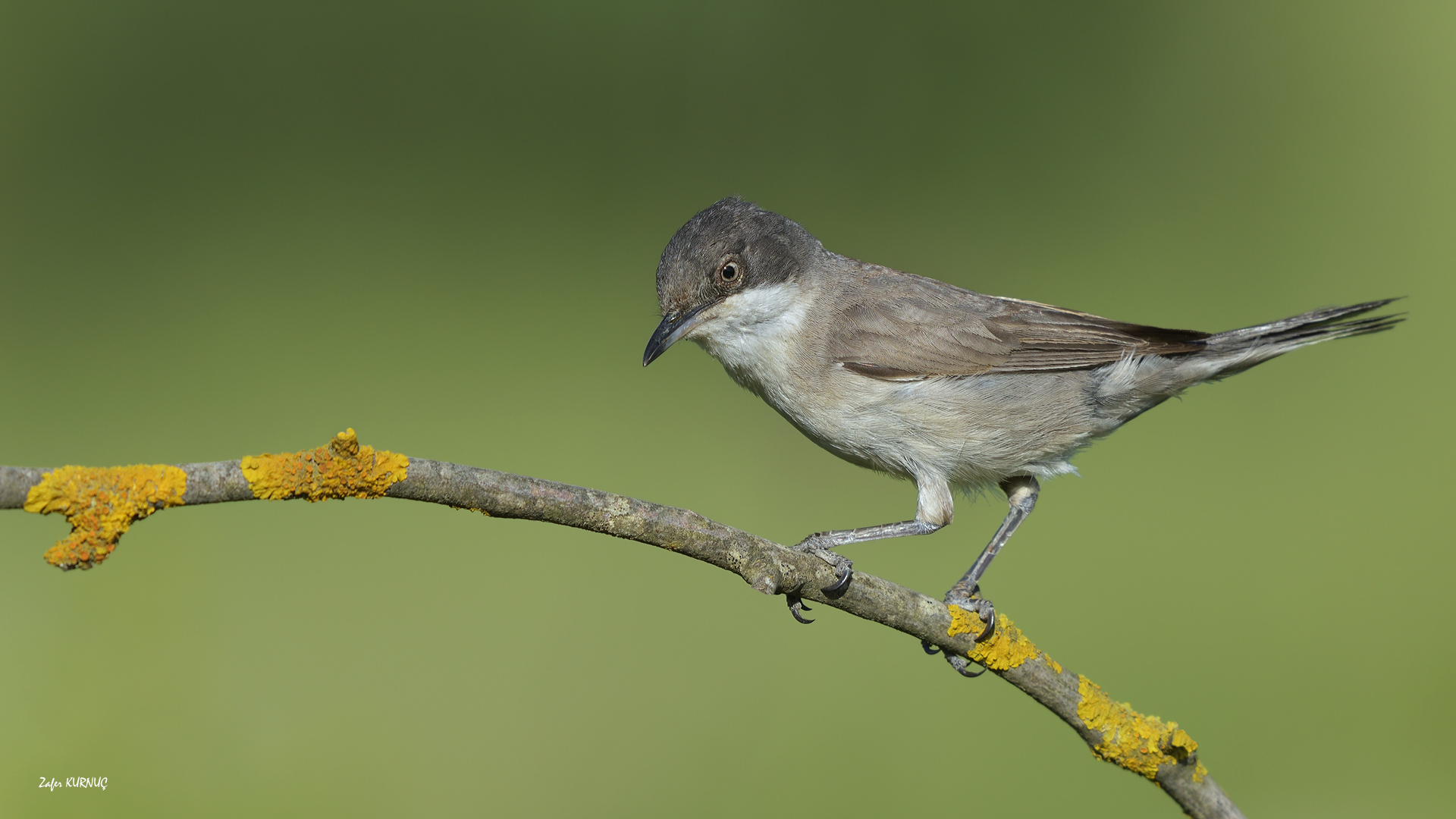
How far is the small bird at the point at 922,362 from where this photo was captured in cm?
247

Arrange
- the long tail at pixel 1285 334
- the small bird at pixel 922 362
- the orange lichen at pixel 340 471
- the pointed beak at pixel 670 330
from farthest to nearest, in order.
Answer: the small bird at pixel 922 362, the pointed beak at pixel 670 330, the long tail at pixel 1285 334, the orange lichen at pixel 340 471

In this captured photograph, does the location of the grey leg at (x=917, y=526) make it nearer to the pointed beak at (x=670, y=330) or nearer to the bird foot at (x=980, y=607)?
the bird foot at (x=980, y=607)

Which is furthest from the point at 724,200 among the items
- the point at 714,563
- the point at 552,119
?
the point at 552,119

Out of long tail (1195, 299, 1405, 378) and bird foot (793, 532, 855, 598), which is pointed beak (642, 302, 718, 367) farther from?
long tail (1195, 299, 1405, 378)

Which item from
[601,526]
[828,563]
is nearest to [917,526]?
[828,563]

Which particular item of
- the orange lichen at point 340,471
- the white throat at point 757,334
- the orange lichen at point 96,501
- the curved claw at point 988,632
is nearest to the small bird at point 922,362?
the white throat at point 757,334

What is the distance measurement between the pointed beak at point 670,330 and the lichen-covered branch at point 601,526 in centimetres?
85

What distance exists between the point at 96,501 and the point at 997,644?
5.40 feet

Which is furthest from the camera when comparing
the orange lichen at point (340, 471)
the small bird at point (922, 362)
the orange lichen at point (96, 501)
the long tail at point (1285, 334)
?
the small bird at point (922, 362)

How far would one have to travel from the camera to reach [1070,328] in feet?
8.80

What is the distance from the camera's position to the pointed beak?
7.68ft

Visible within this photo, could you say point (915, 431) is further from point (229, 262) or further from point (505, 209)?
point (229, 262)

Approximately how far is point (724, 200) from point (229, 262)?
7.30ft

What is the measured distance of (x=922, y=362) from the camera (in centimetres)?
258
